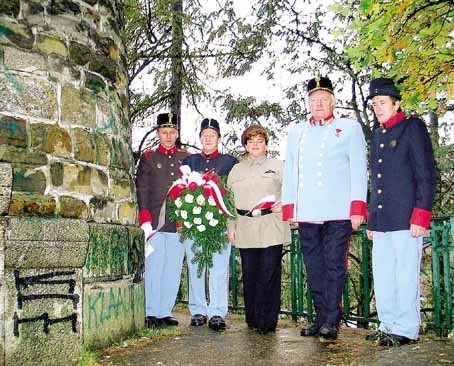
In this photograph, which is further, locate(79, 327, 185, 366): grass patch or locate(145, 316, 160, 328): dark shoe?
locate(145, 316, 160, 328): dark shoe

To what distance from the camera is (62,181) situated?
13.4ft

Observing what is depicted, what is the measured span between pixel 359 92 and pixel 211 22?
359cm

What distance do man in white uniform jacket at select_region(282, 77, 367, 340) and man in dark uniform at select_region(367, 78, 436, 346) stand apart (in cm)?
16

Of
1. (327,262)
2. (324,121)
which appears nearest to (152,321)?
(327,262)

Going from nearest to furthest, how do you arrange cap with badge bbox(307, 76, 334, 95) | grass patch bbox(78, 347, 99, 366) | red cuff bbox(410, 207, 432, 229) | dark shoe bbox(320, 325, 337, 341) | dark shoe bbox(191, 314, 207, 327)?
1. grass patch bbox(78, 347, 99, 366)
2. red cuff bbox(410, 207, 432, 229)
3. dark shoe bbox(320, 325, 337, 341)
4. cap with badge bbox(307, 76, 334, 95)
5. dark shoe bbox(191, 314, 207, 327)

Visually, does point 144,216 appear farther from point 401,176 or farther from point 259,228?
point 401,176

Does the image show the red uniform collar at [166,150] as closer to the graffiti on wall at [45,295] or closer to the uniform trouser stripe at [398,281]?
the graffiti on wall at [45,295]

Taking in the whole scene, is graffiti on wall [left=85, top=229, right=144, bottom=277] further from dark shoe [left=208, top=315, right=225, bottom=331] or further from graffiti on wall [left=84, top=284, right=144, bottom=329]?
dark shoe [left=208, top=315, right=225, bottom=331]

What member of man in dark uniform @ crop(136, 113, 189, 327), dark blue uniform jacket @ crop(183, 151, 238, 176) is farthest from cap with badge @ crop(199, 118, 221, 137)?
man in dark uniform @ crop(136, 113, 189, 327)

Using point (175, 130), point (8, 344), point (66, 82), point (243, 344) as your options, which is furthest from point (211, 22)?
point (8, 344)

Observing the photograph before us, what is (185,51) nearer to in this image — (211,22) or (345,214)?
(211,22)

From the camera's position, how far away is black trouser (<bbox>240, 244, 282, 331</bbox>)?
4.82 metres

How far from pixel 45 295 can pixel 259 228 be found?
190cm

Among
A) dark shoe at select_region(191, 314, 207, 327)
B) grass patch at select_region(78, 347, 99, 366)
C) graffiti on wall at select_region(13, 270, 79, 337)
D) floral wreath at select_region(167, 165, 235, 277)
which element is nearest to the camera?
graffiti on wall at select_region(13, 270, 79, 337)
